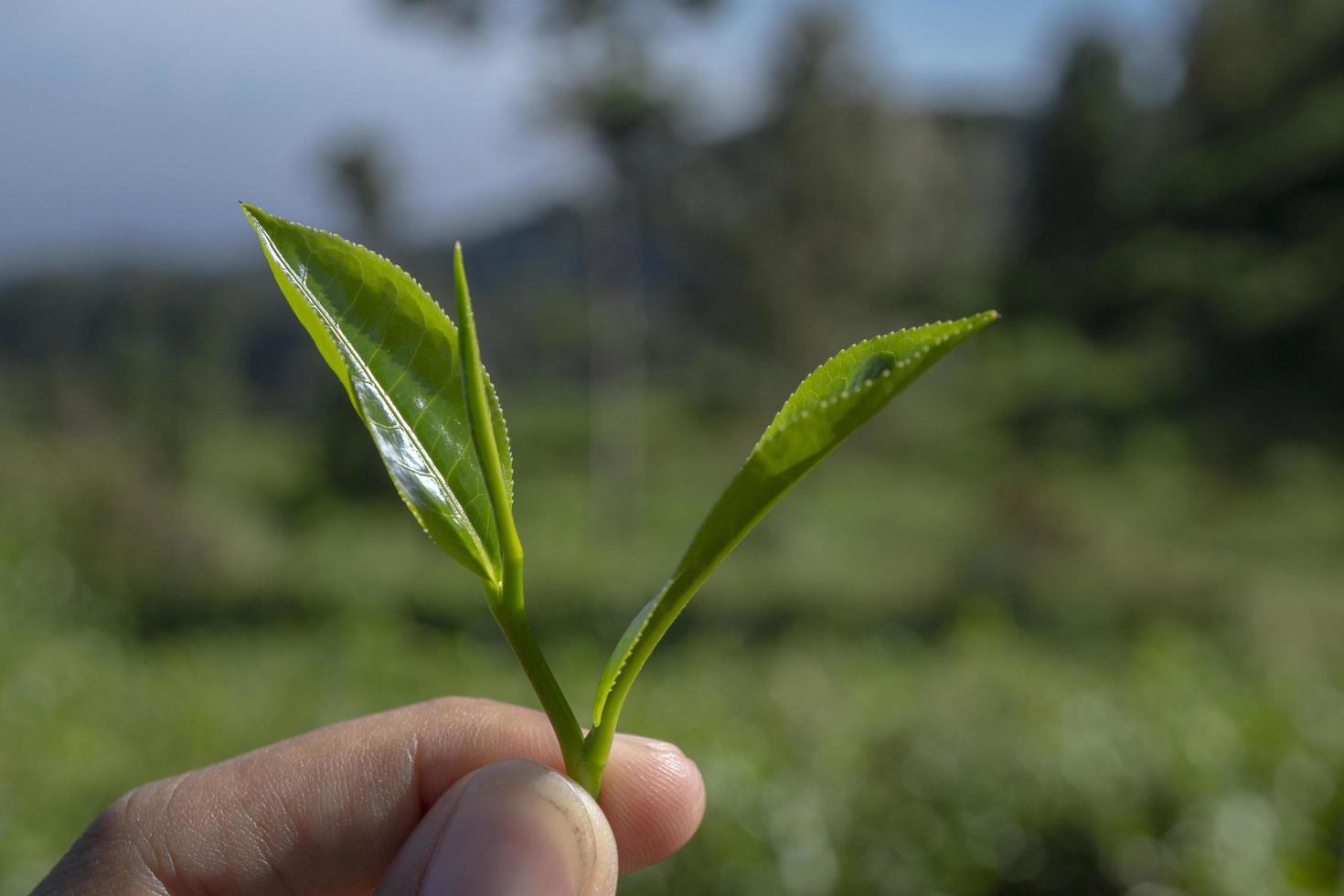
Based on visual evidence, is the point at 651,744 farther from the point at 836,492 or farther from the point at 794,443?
the point at 836,492

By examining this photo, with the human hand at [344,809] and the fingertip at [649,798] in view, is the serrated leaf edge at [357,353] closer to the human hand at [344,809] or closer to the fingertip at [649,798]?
the human hand at [344,809]

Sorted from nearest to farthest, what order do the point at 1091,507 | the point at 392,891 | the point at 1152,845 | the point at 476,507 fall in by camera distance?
the point at 476,507
the point at 392,891
the point at 1152,845
the point at 1091,507

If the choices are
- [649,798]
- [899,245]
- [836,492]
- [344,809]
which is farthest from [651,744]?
[899,245]

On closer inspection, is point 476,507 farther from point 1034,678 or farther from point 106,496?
point 106,496

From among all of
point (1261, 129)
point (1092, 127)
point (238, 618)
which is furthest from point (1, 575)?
point (1261, 129)

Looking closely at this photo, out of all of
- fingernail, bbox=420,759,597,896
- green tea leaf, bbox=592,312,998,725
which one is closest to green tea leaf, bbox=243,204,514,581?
green tea leaf, bbox=592,312,998,725

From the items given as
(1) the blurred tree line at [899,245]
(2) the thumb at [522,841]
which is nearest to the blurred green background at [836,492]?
(1) the blurred tree line at [899,245]
